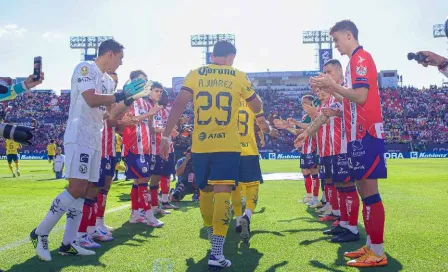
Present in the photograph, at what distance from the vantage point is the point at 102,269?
160 inches

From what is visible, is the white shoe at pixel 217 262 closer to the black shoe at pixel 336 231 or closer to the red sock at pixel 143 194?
the black shoe at pixel 336 231

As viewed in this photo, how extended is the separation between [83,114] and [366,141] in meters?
3.29

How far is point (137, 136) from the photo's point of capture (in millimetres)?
7133

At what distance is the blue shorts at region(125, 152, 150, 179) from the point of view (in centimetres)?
698

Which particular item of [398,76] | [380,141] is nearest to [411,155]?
[398,76]

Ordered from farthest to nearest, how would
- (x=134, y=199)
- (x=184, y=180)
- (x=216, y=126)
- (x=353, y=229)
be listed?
(x=184, y=180), (x=134, y=199), (x=353, y=229), (x=216, y=126)

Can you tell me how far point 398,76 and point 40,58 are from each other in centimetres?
7155

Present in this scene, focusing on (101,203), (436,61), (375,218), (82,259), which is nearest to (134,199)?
(101,203)

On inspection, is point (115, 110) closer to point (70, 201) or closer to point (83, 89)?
point (83, 89)

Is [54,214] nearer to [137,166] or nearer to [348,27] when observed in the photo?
[137,166]

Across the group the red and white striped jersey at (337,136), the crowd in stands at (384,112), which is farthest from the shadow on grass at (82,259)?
the crowd in stands at (384,112)

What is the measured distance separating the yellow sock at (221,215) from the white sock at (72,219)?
1.70m

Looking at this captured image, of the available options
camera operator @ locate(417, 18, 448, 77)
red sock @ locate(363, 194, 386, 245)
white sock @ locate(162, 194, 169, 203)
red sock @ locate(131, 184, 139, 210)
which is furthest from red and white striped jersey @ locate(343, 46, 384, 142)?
white sock @ locate(162, 194, 169, 203)

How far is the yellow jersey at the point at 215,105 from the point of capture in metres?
4.46
